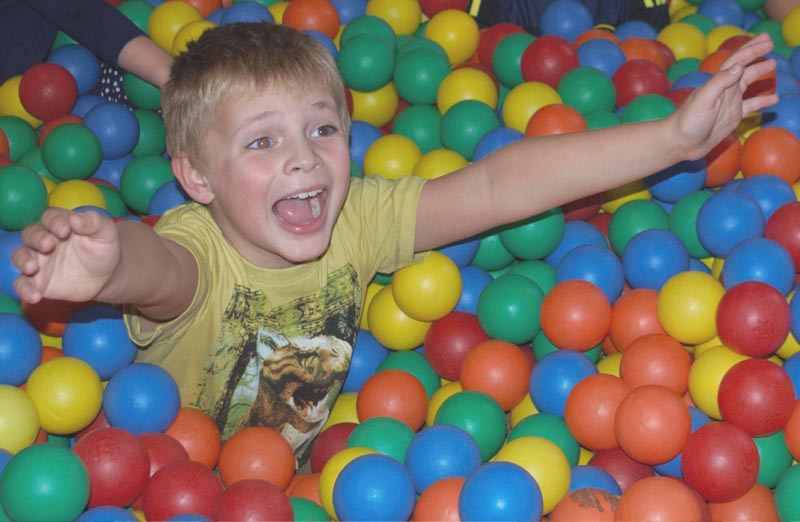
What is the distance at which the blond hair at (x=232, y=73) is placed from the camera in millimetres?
1726

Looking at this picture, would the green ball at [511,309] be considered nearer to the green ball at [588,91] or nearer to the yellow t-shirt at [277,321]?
the yellow t-shirt at [277,321]

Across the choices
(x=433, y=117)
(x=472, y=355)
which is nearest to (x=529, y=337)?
(x=472, y=355)

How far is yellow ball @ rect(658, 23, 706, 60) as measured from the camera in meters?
2.88

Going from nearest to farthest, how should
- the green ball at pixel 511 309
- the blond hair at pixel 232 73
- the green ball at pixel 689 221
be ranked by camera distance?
the blond hair at pixel 232 73
the green ball at pixel 511 309
the green ball at pixel 689 221

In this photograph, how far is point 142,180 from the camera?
249 cm

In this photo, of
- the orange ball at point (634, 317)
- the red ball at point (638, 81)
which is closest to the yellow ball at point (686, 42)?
the red ball at point (638, 81)

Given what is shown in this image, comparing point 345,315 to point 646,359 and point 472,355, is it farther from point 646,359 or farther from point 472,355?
point 646,359

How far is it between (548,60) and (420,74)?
0.33 metres

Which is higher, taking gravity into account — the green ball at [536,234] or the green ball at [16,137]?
the green ball at [16,137]

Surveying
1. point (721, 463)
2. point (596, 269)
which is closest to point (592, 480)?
point (721, 463)

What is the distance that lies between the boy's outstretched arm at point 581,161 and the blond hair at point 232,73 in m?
0.25

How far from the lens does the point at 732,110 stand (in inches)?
65.2

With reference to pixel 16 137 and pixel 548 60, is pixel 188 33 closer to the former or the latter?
pixel 16 137

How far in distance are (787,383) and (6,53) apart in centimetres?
224
